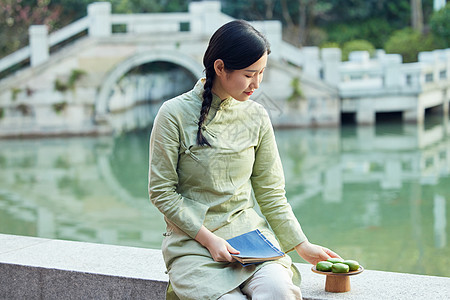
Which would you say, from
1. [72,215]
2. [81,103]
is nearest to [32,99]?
[81,103]

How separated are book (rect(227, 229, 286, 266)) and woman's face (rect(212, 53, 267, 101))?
408mm

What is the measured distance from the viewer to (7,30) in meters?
13.5

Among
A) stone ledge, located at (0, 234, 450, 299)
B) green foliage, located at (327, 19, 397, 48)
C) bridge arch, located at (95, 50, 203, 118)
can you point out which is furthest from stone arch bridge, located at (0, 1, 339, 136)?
stone ledge, located at (0, 234, 450, 299)

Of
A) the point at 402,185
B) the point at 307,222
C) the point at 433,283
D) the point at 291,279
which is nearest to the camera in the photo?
the point at 291,279

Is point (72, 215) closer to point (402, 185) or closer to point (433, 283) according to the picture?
point (402, 185)

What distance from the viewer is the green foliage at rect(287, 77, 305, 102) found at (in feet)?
38.8

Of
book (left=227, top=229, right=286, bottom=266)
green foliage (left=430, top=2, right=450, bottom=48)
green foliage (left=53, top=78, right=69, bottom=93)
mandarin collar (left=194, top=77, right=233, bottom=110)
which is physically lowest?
book (left=227, top=229, right=286, bottom=266)

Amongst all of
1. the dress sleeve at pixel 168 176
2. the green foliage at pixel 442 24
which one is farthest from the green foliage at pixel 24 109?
the dress sleeve at pixel 168 176

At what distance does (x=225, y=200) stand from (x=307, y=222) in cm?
369

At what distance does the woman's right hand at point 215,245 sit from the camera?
6.09ft

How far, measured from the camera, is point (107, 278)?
7.57 ft

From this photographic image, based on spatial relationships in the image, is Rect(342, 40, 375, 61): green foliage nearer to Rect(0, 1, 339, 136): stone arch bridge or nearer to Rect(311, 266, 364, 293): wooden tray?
Rect(0, 1, 339, 136): stone arch bridge

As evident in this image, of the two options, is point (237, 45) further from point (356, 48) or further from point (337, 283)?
point (356, 48)

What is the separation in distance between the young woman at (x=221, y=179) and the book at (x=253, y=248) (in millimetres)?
25
